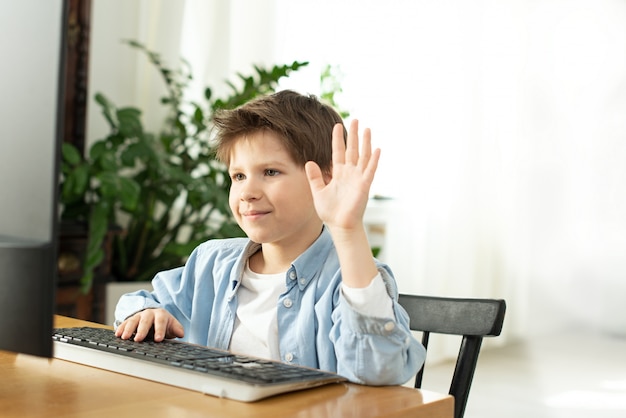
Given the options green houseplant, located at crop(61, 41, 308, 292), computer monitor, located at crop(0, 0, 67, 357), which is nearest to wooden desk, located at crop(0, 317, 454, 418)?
computer monitor, located at crop(0, 0, 67, 357)

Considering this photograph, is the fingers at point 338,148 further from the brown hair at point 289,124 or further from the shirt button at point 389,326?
the brown hair at point 289,124

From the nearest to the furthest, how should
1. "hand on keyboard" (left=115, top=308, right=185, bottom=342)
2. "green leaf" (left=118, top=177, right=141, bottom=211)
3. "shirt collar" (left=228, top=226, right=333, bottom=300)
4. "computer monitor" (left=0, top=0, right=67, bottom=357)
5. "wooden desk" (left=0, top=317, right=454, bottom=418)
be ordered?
"computer monitor" (left=0, top=0, right=67, bottom=357) → "wooden desk" (left=0, top=317, right=454, bottom=418) → "hand on keyboard" (left=115, top=308, right=185, bottom=342) → "shirt collar" (left=228, top=226, right=333, bottom=300) → "green leaf" (left=118, top=177, right=141, bottom=211)

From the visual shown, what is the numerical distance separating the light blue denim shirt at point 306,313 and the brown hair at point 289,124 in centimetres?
15

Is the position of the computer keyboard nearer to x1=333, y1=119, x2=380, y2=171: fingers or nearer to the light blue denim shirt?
the light blue denim shirt

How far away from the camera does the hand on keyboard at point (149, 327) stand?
112 cm

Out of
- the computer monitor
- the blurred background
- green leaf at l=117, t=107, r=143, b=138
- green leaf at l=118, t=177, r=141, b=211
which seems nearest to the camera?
the computer monitor

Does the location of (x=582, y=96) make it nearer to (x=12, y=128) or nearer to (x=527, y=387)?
(x=527, y=387)

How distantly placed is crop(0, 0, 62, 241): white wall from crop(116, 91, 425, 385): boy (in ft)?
1.27

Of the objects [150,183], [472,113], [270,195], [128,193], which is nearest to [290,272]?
[270,195]

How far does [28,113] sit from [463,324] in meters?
0.70

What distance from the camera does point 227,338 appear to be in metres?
1.31

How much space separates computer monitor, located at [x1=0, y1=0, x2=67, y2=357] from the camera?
717 millimetres

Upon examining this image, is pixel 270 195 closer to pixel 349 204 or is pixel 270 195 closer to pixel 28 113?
pixel 349 204

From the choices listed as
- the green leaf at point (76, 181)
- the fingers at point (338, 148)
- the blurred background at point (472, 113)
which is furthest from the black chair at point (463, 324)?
the blurred background at point (472, 113)
